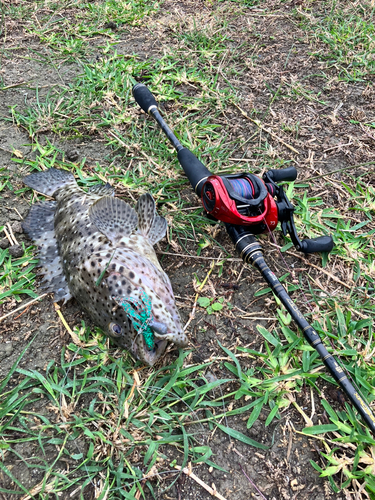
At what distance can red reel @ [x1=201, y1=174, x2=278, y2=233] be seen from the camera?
333 centimetres

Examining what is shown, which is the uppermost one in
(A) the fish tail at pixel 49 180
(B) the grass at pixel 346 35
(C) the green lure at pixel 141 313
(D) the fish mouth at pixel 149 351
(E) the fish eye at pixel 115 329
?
(B) the grass at pixel 346 35

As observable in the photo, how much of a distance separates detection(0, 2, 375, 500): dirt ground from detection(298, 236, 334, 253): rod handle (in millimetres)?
202

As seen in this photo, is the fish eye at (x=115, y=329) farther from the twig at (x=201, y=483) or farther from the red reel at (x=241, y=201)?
the red reel at (x=241, y=201)

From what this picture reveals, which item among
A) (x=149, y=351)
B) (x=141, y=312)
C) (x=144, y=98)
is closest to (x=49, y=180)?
(x=144, y=98)

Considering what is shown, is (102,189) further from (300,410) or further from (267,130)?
(300,410)

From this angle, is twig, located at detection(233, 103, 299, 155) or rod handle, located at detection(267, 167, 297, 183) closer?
rod handle, located at detection(267, 167, 297, 183)

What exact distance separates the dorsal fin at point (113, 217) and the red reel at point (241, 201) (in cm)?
75

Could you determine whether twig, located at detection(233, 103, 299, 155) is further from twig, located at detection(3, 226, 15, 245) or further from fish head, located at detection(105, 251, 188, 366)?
twig, located at detection(3, 226, 15, 245)

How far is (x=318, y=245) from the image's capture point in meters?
3.66

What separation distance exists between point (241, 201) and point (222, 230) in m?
0.71


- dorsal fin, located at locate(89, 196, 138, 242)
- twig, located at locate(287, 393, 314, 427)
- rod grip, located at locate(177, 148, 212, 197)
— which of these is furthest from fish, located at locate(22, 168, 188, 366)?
twig, located at locate(287, 393, 314, 427)

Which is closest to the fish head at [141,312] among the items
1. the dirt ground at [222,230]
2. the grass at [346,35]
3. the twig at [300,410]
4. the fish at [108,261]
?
the fish at [108,261]

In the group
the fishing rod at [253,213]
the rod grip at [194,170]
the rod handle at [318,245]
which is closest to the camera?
the fishing rod at [253,213]

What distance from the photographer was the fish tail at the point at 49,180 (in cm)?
419
